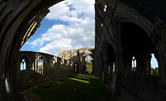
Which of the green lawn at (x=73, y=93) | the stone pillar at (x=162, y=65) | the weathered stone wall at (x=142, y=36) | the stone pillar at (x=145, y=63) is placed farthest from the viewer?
the stone pillar at (x=145, y=63)

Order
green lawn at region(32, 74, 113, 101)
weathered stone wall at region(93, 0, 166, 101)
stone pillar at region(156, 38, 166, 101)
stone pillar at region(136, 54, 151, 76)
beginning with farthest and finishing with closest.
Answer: stone pillar at region(136, 54, 151, 76), green lawn at region(32, 74, 113, 101), weathered stone wall at region(93, 0, 166, 101), stone pillar at region(156, 38, 166, 101)

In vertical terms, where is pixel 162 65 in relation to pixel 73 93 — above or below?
above

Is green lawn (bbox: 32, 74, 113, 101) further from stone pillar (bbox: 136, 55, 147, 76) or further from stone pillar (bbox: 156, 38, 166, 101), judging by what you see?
stone pillar (bbox: 136, 55, 147, 76)

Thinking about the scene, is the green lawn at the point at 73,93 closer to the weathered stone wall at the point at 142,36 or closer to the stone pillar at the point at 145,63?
the weathered stone wall at the point at 142,36

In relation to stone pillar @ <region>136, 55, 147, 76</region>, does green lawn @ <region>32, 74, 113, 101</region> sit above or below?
below

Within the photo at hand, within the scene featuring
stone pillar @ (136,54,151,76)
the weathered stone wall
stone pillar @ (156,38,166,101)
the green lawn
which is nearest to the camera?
stone pillar @ (156,38,166,101)

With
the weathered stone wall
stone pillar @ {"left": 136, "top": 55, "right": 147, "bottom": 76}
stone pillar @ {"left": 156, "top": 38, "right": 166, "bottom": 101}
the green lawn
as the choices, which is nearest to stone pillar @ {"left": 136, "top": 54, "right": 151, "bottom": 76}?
stone pillar @ {"left": 136, "top": 55, "right": 147, "bottom": 76}

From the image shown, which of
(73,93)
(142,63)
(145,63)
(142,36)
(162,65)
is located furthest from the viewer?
(142,63)

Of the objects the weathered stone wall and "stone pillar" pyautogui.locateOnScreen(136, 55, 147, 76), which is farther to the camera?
"stone pillar" pyautogui.locateOnScreen(136, 55, 147, 76)

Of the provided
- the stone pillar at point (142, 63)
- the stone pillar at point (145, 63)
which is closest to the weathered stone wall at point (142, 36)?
the stone pillar at point (145, 63)

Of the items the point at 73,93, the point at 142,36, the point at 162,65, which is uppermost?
Answer: the point at 142,36

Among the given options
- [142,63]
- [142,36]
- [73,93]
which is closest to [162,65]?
[73,93]

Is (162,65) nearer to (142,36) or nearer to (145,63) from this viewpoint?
(142,36)

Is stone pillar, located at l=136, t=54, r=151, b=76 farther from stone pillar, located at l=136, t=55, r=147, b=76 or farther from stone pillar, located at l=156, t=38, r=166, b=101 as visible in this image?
stone pillar, located at l=156, t=38, r=166, b=101
